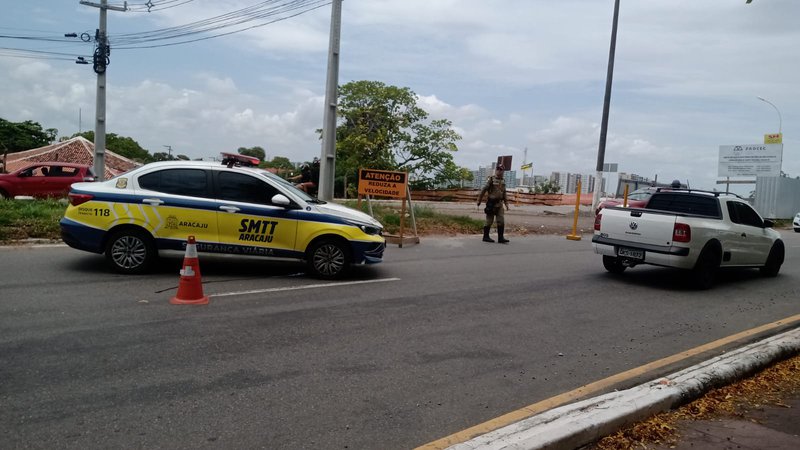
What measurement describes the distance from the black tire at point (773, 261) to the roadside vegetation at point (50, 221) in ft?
25.5

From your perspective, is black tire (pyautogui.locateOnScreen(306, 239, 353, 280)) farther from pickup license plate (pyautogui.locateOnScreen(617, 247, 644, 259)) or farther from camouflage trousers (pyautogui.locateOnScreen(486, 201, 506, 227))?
camouflage trousers (pyautogui.locateOnScreen(486, 201, 506, 227))

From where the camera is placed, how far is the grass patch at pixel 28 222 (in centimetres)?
1091

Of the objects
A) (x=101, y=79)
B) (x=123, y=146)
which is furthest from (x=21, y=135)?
(x=101, y=79)

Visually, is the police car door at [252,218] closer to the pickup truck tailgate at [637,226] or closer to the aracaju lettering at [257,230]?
the aracaju lettering at [257,230]

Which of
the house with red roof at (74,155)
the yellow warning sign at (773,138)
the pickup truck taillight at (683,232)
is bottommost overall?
the pickup truck taillight at (683,232)

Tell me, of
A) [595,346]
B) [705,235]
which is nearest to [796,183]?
[705,235]

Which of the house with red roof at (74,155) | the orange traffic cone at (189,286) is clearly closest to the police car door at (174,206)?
the orange traffic cone at (189,286)

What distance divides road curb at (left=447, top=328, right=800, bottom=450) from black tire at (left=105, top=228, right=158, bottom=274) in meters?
6.27

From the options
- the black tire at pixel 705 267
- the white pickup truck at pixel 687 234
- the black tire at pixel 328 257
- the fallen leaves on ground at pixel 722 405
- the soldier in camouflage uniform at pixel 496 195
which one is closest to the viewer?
the fallen leaves on ground at pixel 722 405

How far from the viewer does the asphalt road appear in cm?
386

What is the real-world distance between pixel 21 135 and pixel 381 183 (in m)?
63.1

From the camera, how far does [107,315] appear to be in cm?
616

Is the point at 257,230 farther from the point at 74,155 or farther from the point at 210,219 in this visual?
the point at 74,155

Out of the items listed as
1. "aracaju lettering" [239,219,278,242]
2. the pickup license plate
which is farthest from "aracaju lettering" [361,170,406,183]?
the pickup license plate
